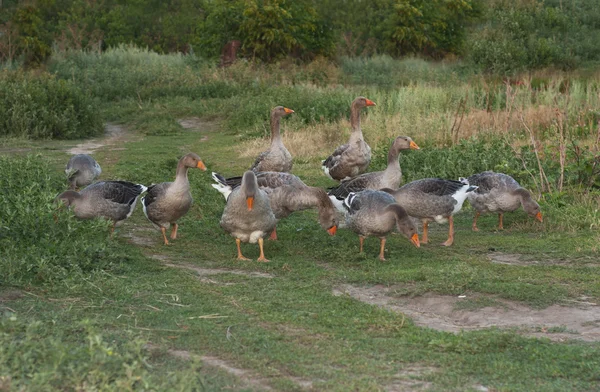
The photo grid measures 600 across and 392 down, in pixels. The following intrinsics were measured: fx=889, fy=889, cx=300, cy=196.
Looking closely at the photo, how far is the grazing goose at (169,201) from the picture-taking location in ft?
33.8

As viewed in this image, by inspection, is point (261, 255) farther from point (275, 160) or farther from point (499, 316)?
point (275, 160)

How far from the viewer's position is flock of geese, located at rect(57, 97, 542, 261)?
9.55 metres

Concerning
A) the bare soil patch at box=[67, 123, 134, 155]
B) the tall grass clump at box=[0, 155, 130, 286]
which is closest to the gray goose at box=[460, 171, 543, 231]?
the tall grass clump at box=[0, 155, 130, 286]

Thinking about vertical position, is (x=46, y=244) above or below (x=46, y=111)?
above

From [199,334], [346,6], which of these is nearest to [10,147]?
[199,334]

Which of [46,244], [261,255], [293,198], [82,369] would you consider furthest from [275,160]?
[82,369]

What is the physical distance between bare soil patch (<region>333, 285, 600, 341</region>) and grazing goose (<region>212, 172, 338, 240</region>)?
217 centimetres

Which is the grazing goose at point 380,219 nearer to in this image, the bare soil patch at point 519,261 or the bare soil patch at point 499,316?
the bare soil patch at point 519,261

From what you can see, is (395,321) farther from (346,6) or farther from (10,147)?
(346,6)

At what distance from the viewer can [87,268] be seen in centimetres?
866

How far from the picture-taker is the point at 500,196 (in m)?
11.0

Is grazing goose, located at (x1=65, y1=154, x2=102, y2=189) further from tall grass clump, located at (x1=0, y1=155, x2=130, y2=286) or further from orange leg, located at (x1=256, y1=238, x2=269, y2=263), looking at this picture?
orange leg, located at (x1=256, y1=238, x2=269, y2=263)

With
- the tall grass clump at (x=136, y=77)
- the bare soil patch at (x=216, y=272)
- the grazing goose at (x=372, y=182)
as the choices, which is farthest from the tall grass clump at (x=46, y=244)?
the tall grass clump at (x=136, y=77)

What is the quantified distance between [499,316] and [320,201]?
3.37 meters
